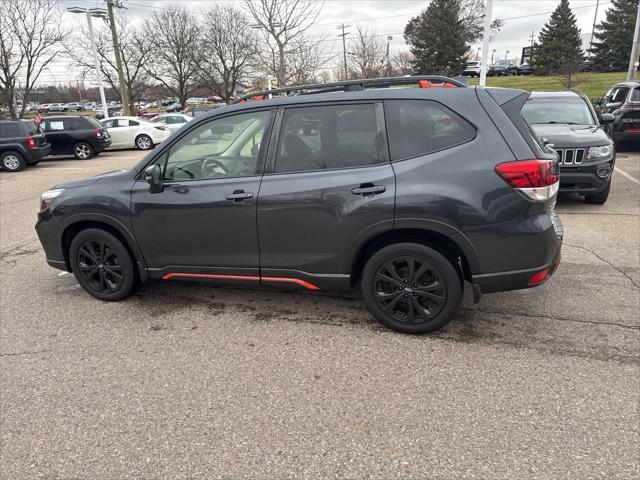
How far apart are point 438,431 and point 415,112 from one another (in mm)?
2060

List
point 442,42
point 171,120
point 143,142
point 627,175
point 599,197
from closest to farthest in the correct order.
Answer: point 599,197
point 627,175
point 143,142
point 171,120
point 442,42

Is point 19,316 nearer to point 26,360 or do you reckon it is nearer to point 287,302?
point 26,360

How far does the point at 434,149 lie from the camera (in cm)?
307

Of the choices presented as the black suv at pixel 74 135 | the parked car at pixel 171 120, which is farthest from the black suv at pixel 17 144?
the parked car at pixel 171 120

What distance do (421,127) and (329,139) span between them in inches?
26.0

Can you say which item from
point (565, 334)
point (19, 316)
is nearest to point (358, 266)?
point (565, 334)

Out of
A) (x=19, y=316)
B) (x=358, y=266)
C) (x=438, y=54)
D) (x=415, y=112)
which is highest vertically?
(x=438, y=54)

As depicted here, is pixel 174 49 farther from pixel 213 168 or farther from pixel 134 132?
pixel 213 168

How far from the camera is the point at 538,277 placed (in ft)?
10.1

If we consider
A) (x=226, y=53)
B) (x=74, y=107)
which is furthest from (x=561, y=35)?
(x=74, y=107)

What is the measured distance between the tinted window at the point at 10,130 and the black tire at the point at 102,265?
1294cm

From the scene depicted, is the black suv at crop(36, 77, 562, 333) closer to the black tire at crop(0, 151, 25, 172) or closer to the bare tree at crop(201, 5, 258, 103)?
the black tire at crop(0, 151, 25, 172)

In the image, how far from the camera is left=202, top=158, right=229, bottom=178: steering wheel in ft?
11.7

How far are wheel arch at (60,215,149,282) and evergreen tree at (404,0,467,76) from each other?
140 ft
